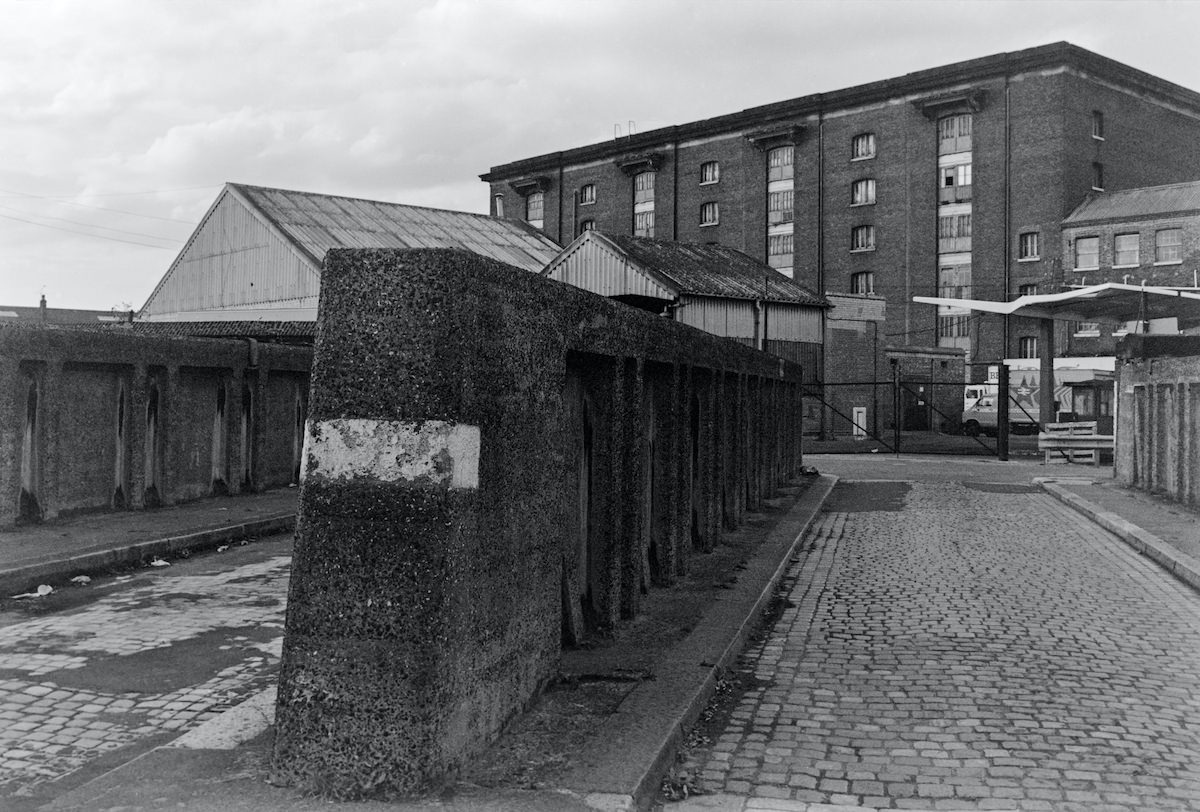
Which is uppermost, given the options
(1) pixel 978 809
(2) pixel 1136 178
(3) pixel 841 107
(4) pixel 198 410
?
(3) pixel 841 107

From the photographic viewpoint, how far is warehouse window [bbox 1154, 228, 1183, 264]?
39812mm

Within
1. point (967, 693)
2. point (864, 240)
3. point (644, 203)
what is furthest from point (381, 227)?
point (967, 693)

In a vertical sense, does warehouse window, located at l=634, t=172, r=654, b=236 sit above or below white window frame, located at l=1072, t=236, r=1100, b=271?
above

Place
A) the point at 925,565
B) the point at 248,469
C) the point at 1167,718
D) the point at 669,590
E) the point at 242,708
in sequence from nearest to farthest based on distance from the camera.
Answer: the point at 242,708 < the point at 1167,718 < the point at 669,590 < the point at 925,565 < the point at 248,469

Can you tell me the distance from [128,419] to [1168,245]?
39.8m

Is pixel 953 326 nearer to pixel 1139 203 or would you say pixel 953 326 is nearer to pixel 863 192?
pixel 863 192

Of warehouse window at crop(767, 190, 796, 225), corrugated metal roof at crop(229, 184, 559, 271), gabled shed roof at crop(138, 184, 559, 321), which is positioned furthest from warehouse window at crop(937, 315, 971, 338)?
gabled shed roof at crop(138, 184, 559, 321)

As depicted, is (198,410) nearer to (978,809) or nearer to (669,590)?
(669,590)

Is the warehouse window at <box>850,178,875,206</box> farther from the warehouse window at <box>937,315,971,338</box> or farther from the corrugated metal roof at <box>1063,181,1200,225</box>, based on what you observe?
the corrugated metal roof at <box>1063,181,1200,225</box>

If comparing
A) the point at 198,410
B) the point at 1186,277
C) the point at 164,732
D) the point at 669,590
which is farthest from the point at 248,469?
the point at 1186,277

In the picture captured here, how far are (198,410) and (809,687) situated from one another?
9468 millimetres

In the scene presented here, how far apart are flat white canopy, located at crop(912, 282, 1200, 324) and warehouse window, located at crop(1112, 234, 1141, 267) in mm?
9668

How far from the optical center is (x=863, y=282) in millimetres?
47844

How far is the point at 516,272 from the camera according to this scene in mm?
4266
